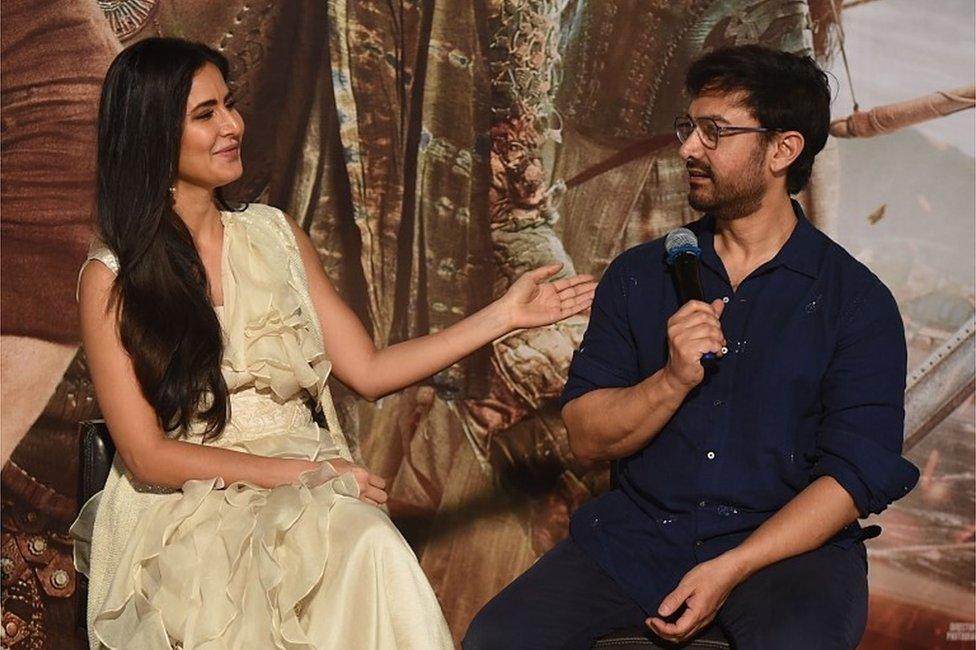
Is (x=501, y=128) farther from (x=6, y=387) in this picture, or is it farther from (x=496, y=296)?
(x=6, y=387)

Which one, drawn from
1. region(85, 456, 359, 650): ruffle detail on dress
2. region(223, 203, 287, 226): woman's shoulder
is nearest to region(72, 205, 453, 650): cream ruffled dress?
region(85, 456, 359, 650): ruffle detail on dress

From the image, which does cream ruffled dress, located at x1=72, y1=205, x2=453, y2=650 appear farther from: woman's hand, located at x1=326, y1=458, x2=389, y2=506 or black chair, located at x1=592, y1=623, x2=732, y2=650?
black chair, located at x1=592, y1=623, x2=732, y2=650

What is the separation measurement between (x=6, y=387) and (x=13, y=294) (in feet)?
0.87

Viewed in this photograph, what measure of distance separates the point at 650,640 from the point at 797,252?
0.79 metres

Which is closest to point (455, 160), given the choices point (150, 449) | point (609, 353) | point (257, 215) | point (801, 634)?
point (257, 215)

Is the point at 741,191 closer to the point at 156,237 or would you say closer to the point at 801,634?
the point at 801,634

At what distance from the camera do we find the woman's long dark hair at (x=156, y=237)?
8.75 ft

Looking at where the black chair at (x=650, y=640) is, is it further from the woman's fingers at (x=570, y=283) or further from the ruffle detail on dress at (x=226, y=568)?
the woman's fingers at (x=570, y=283)

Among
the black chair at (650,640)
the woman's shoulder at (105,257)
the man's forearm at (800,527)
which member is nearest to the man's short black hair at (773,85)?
the man's forearm at (800,527)

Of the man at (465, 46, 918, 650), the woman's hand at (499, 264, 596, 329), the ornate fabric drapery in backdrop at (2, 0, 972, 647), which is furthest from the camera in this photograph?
the ornate fabric drapery in backdrop at (2, 0, 972, 647)

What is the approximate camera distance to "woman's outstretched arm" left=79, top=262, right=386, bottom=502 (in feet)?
8.68

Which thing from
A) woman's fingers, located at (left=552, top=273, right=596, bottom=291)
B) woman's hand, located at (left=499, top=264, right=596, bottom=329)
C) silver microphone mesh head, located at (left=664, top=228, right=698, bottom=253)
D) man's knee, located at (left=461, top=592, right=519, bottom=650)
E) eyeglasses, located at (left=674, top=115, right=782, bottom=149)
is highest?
eyeglasses, located at (left=674, top=115, right=782, bottom=149)

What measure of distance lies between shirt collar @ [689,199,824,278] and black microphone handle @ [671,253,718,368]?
140 millimetres

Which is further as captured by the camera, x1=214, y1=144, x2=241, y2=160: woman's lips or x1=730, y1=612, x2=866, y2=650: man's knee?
x1=214, y1=144, x2=241, y2=160: woman's lips
